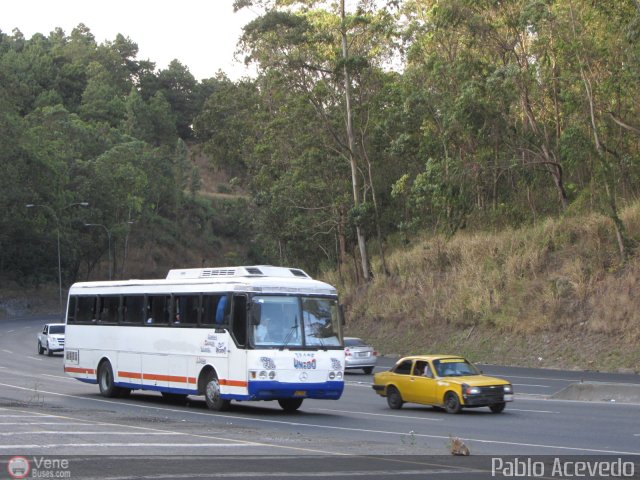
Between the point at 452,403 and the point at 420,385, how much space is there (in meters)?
1.07

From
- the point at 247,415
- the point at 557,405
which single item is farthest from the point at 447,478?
the point at 557,405

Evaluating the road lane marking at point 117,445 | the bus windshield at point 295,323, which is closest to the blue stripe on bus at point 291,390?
the bus windshield at point 295,323

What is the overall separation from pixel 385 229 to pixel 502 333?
17214 millimetres

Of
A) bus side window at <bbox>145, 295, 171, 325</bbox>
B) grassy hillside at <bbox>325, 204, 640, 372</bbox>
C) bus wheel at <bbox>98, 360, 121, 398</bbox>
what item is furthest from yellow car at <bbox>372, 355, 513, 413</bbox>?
grassy hillside at <bbox>325, 204, 640, 372</bbox>

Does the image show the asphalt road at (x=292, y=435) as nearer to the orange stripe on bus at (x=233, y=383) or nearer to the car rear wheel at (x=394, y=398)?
the car rear wheel at (x=394, y=398)

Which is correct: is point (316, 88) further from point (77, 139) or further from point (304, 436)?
point (77, 139)

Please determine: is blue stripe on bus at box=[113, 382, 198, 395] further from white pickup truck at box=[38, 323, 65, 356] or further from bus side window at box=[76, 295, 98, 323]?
white pickup truck at box=[38, 323, 65, 356]

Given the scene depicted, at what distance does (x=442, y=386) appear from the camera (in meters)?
22.6

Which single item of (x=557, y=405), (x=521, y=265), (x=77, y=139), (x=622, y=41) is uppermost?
(x=77, y=139)

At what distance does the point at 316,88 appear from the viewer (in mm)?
52062

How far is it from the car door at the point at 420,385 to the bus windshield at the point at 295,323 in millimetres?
2596

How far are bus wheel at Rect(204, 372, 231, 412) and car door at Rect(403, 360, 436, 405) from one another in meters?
4.57

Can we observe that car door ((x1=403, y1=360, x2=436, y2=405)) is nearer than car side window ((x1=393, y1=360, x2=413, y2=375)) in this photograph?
Yes

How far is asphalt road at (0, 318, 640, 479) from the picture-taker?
1216 cm
